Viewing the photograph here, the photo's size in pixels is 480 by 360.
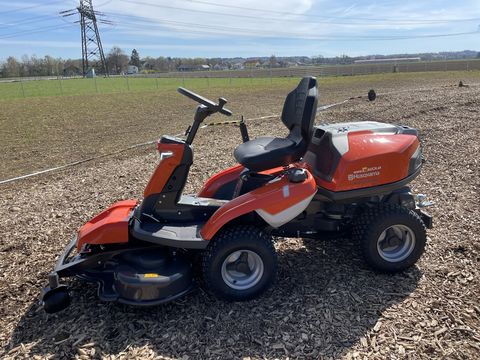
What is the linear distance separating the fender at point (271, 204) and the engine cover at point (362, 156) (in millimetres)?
228

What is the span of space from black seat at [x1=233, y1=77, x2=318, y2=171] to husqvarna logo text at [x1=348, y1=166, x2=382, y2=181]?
1.34 feet

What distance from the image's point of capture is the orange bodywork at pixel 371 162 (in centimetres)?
320

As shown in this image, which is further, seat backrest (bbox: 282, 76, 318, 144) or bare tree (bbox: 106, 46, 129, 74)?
bare tree (bbox: 106, 46, 129, 74)

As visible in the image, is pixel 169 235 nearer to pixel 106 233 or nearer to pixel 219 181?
pixel 106 233

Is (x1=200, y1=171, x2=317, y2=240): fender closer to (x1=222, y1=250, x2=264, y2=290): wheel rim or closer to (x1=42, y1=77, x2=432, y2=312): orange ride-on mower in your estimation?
(x1=42, y1=77, x2=432, y2=312): orange ride-on mower

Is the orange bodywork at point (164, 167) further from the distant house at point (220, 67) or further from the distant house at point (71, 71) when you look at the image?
the distant house at point (220, 67)

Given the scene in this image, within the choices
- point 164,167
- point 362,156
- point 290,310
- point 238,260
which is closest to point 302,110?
point 362,156

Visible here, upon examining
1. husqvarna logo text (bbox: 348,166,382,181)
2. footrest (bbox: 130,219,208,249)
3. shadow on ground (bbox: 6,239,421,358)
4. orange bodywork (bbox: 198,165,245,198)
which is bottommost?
shadow on ground (bbox: 6,239,421,358)

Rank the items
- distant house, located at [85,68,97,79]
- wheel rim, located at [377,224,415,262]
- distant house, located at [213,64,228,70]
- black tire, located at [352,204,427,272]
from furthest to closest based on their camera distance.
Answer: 1. distant house, located at [213,64,228,70]
2. distant house, located at [85,68,97,79]
3. wheel rim, located at [377,224,415,262]
4. black tire, located at [352,204,427,272]

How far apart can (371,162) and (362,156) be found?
3.4 inches

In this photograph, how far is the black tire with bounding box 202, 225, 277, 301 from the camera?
304cm

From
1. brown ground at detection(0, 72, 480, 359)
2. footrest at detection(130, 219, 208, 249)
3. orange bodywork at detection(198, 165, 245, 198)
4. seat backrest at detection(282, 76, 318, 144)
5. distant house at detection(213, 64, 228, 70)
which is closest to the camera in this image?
brown ground at detection(0, 72, 480, 359)

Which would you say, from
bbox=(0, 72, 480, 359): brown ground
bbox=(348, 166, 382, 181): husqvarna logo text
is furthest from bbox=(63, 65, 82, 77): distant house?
bbox=(348, 166, 382, 181): husqvarna logo text

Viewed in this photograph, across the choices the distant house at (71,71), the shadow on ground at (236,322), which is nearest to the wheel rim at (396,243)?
the shadow on ground at (236,322)
